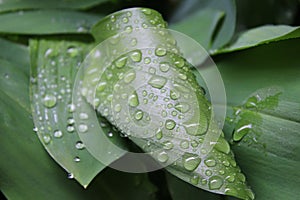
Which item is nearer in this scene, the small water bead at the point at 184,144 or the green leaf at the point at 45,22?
the small water bead at the point at 184,144

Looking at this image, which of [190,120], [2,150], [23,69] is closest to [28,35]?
[23,69]

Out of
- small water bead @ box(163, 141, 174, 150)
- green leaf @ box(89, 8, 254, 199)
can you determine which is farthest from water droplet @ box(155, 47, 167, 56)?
small water bead @ box(163, 141, 174, 150)

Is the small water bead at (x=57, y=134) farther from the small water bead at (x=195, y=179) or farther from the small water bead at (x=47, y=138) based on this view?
the small water bead at (x=195, y=179)

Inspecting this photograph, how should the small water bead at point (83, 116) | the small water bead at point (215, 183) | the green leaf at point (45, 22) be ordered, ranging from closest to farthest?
1. the small water bead at point (215, 183)
2. the small water bead at point (83, 116)
3. the green leaf at point (45, 22)

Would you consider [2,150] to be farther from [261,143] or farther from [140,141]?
[261,143]

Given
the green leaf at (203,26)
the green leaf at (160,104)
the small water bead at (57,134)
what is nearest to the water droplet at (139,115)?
the green leaf at (160,104)

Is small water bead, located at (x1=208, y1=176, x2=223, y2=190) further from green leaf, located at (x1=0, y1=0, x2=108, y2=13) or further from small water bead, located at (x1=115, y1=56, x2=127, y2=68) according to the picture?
green leaf, located at (x1=0, y1=0, x2=108, y2=13)
